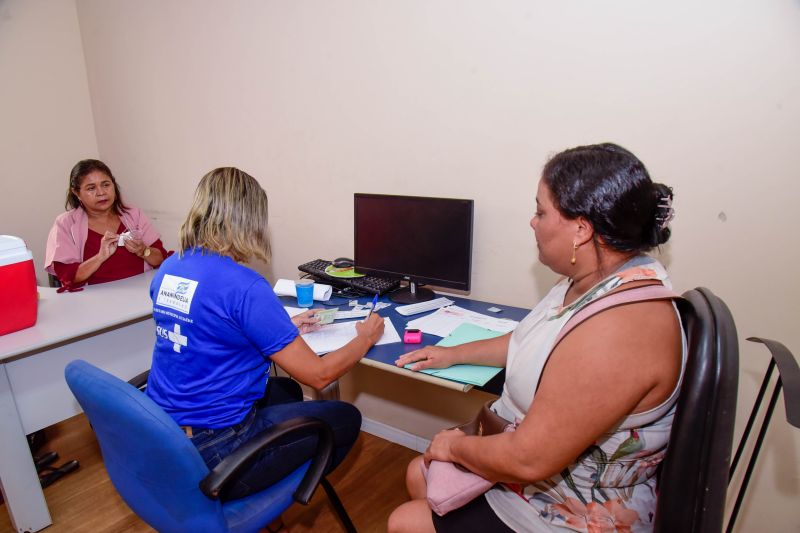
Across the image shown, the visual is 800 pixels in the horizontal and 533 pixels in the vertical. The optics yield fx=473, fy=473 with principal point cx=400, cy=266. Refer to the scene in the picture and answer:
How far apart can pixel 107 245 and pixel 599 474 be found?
2370 mm

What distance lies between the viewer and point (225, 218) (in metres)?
1.38

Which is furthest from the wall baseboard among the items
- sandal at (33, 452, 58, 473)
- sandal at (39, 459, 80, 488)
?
sandal at (33, 452, 58, 473)

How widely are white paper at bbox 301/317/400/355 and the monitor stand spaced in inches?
8.3

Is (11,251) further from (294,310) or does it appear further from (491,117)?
(491,117)

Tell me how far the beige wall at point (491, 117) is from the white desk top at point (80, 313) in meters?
0.76

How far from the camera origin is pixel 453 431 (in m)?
1.23

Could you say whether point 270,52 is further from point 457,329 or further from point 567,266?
point 567,266

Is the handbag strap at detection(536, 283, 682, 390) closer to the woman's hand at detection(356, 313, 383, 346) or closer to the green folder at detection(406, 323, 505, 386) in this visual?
the green folder at detection(406, 323, 505, 386)

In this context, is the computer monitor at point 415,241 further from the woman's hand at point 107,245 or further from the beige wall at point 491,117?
the woman's hand at point 107,245

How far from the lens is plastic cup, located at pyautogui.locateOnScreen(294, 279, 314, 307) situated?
1.91 meters

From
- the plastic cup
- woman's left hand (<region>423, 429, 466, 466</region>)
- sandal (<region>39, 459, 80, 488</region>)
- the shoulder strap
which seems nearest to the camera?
the shoulder strap

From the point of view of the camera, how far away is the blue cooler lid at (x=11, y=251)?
1.64 m

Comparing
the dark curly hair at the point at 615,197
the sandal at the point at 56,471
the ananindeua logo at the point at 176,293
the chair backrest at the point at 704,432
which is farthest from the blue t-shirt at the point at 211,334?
the sandal at the point at 56,471

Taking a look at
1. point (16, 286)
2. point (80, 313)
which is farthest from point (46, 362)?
point (16, 286)
